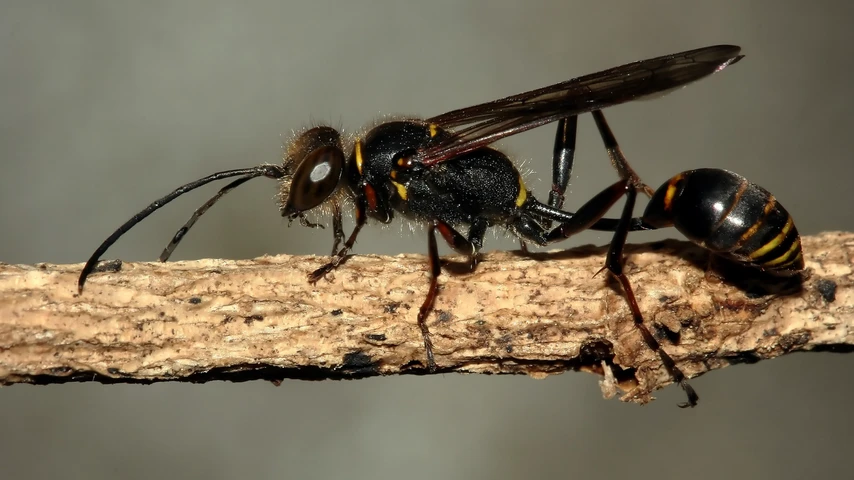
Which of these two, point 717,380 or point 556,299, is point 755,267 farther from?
point 717,380

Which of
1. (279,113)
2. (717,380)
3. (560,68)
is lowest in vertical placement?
(717,380)

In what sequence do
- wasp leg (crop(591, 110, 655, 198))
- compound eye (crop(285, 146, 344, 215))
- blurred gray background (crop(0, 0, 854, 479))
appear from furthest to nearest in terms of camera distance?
blurred gray background (crop(0, 0, 854, 479)), wasp leg (crop(591, 110, 655, 198)), compound eye (crop(285, 146, 344, 215))

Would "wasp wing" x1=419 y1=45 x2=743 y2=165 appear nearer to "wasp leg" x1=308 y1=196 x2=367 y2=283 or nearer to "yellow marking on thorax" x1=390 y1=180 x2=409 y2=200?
"yellow marking on thorax" x1=390 y1=180 x2=409 y2=200

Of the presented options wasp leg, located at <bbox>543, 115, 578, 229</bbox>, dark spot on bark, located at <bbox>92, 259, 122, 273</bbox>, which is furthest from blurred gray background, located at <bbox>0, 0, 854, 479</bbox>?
dark spot on bark, located at <bbox>92, 259, 122, 273</bbox>

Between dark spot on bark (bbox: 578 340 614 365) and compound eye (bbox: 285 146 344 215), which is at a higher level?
compound eye (bbox: 285 146 344 215)

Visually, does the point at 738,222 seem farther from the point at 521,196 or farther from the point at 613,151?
the point at 521,196

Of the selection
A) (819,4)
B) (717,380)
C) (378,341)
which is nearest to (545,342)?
(378,341)

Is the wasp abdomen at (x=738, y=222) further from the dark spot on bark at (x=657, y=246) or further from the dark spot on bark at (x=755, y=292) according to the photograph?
the dark spot on bark at (x=657, y=246)
